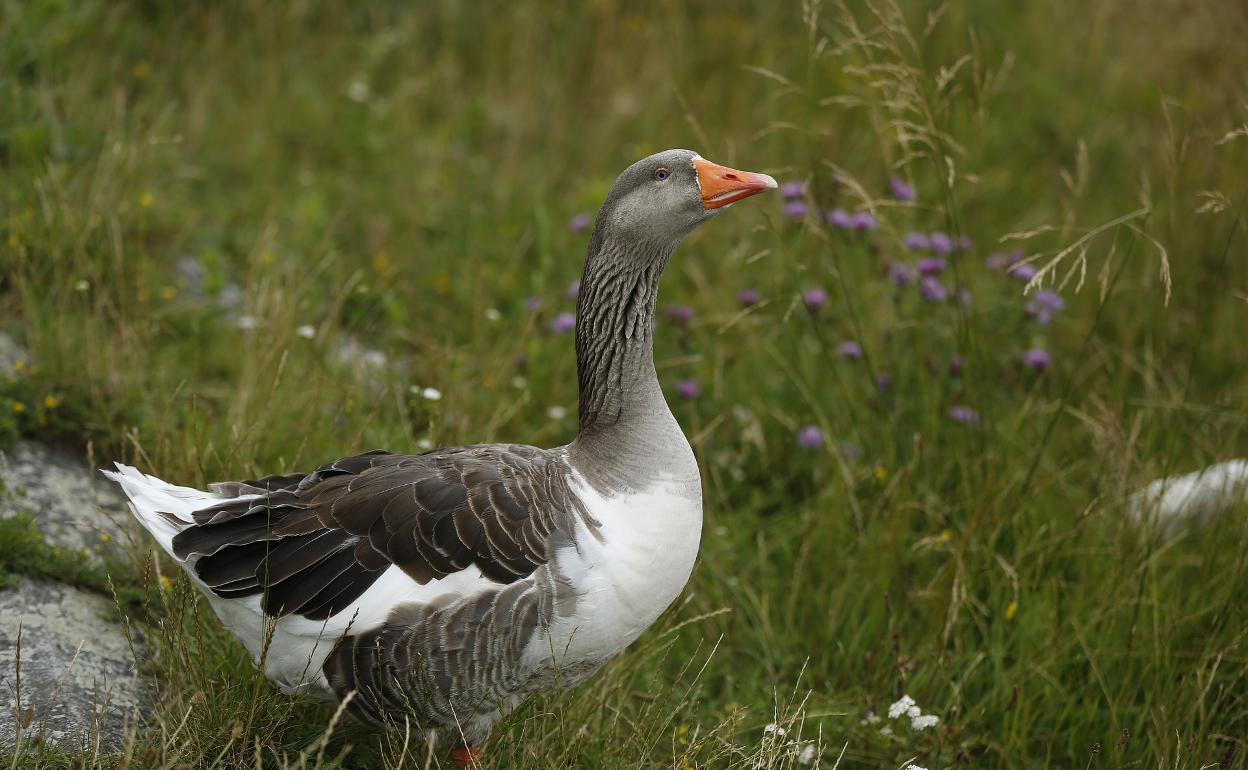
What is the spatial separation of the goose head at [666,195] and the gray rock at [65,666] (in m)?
2.04

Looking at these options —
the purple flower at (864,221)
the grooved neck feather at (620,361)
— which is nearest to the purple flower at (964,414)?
the purple flower at (864,221)

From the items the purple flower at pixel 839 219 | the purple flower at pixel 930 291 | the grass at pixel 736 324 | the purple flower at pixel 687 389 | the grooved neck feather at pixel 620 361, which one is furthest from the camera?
the purple flower at pixel 687 389

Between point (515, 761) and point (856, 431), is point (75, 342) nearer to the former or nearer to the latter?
point (515, 761)

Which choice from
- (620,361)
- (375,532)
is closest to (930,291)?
(620,361)

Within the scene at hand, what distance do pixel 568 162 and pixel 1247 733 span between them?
5.19 meters

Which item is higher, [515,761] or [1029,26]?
[1029,26]

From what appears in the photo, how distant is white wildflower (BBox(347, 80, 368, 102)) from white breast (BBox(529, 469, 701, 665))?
4.88 meters

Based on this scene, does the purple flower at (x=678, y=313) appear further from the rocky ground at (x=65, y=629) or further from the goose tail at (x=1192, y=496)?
the rocky ground at (x=65, y=629)

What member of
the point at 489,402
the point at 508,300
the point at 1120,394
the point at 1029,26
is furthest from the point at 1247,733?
the point at 1029,26

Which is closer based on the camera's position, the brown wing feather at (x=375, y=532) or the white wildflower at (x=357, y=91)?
the brown wing feather at (x=375, y=532)

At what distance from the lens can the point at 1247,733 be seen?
3.90 meters

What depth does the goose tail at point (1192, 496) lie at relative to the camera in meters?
4.27

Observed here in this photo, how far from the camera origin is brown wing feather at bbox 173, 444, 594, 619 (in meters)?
3.26

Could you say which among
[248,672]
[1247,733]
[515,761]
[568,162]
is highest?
[568,162]
